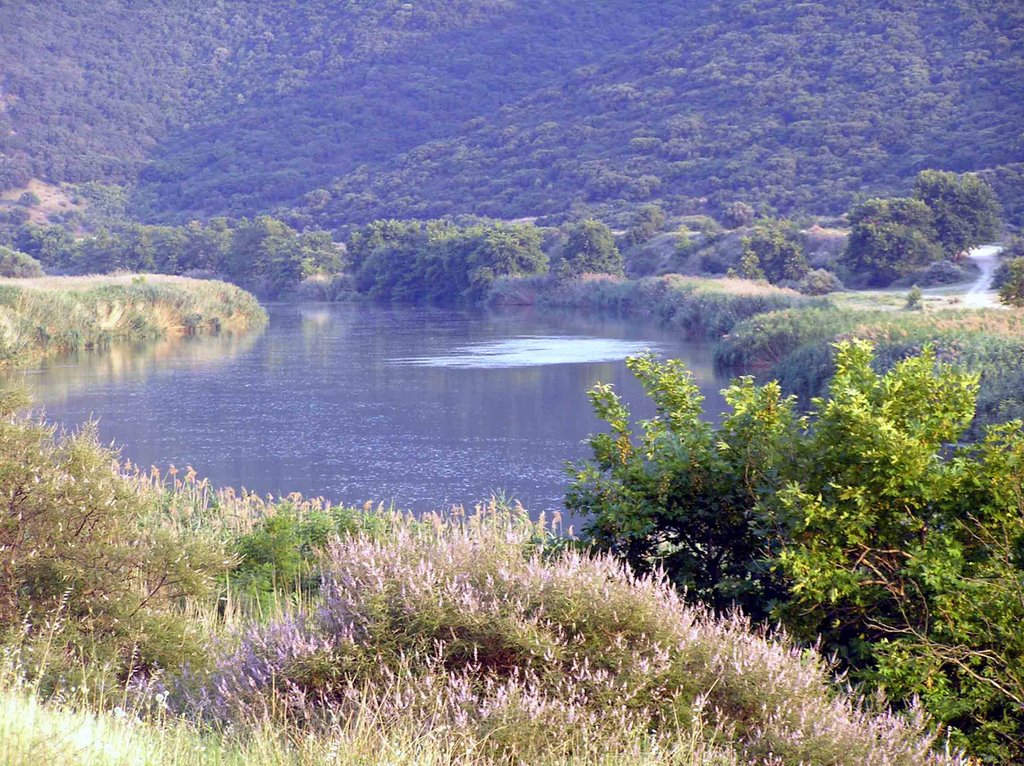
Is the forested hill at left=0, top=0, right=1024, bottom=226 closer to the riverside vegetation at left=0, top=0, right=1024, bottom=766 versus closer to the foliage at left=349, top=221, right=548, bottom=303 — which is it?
the riverside vegetation at left=0, top=0, right=1024, bottom=766

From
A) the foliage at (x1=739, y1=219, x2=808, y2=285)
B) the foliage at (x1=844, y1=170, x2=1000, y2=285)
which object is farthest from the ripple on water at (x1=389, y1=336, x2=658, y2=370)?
the foliage at (x1=739, y1=219, x2=808, y2=285)

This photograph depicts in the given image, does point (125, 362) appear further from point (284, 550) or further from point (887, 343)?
point (284, 550)

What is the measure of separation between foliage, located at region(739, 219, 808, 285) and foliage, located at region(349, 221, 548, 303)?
1139cm

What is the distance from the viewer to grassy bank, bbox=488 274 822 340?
3453 centimetres

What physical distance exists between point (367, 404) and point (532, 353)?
860 centimetres

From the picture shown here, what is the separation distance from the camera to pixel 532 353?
31375 millimetres

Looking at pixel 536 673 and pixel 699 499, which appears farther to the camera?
pixel 699 499

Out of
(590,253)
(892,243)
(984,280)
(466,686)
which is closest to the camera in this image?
(466,686)

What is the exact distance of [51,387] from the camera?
2536 centimetres

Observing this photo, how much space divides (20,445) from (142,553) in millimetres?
1015

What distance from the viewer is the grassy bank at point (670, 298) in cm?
3453

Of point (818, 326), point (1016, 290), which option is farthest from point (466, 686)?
point (1016, 290)

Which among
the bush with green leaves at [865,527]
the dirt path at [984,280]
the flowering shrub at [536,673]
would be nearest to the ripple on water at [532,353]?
the dirt path at [984,280]

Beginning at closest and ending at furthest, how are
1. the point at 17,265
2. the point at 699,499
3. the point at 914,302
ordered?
the point at 699,499 → the point at 914,302 → the point at 17,265
